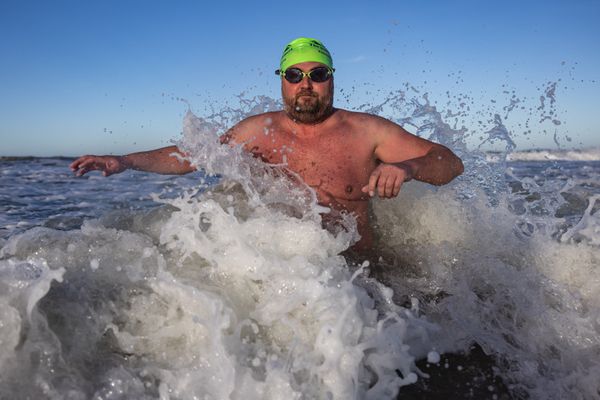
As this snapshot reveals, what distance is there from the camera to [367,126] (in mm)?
3863

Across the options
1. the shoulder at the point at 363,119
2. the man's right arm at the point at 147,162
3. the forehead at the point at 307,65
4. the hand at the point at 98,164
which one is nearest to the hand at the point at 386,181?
the shoulder at the point at 363,119

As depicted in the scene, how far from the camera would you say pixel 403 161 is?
10.3 ft

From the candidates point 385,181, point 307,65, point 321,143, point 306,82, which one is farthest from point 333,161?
point 385,181

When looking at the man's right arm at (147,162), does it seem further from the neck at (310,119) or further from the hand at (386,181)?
the hand at (386,181)

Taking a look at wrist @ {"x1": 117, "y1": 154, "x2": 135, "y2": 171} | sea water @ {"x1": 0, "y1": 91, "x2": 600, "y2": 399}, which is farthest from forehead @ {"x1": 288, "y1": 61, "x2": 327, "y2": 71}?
wrist @ {"x1": 117, "y1": 154, "x2": 135, "y2": 171}

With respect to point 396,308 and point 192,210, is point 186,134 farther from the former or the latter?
point 396,308

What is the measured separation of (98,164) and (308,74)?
5.43ft

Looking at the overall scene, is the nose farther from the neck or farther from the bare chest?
the bare chest

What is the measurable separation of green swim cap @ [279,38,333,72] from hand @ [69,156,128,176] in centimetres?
146

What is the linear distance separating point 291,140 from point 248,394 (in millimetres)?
2332

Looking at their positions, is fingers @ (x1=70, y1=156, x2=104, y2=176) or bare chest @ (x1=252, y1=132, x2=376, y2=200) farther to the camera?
bare chest @ (x1=252, y1=132, x2=376, y2=200)

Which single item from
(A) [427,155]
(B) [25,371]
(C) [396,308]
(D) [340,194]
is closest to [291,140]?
(D) [340,194]

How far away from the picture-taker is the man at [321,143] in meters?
3.74

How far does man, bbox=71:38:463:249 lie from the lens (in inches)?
147
